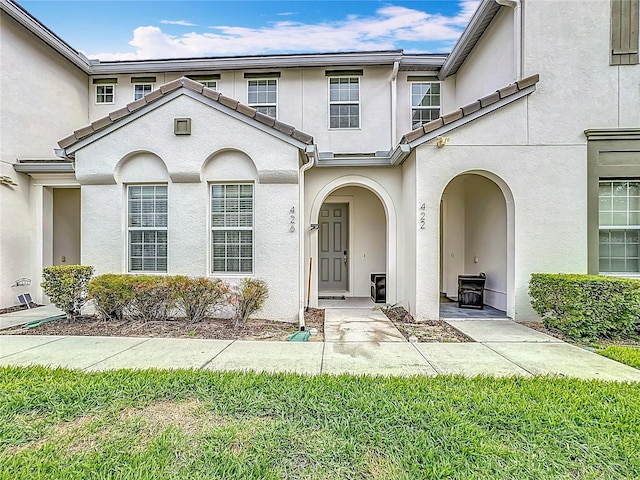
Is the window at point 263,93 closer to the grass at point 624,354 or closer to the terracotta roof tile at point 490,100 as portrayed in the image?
the terracotta roof tile at point 490,100

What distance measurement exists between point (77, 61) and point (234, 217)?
8436 mm

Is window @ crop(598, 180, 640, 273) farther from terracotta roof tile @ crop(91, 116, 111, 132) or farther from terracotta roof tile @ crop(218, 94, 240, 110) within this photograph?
terracotta roof tile @ crop(91, 116, 111, 132)

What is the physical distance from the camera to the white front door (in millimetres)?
11844

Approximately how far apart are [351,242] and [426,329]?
480cm

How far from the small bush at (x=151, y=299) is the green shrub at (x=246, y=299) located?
4.52 feet

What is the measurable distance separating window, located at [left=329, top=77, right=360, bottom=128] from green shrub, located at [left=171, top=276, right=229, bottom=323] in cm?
680

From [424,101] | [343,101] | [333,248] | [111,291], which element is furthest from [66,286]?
[424,101]

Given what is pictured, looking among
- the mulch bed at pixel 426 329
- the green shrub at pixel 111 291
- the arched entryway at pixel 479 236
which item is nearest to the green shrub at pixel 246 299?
the green shrub at pixel 111 291

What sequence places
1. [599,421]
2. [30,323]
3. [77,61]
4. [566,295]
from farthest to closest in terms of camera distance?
[77,61] → [30,323] → [566,295] → [599,421]

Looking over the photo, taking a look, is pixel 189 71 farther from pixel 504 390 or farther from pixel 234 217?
pixel 504 390

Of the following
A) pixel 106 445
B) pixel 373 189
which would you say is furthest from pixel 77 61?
pixel 106 445

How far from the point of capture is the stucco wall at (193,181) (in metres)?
7.77

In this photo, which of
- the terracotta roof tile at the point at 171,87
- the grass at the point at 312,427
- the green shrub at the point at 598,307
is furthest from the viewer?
the terracotta roof tile at the point at 171,87

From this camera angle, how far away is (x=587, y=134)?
762cm
